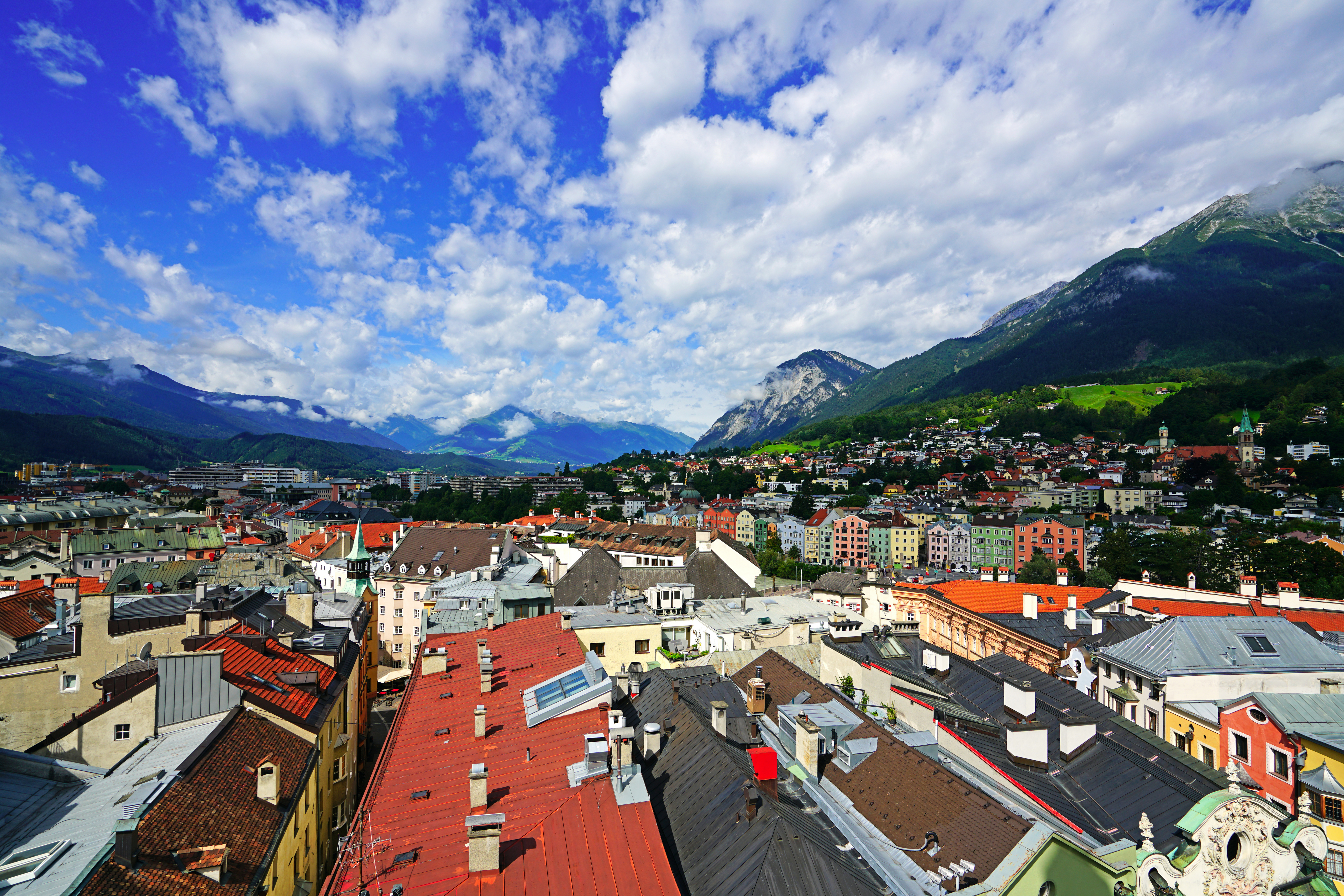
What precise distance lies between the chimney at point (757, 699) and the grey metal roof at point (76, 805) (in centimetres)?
1539

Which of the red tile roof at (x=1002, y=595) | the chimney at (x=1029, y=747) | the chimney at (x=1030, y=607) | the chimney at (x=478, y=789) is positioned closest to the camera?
the chimney at (x=478, y=789)

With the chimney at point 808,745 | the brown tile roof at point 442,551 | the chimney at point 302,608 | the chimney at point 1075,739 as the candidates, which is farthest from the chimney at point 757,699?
the brown tile roof at point 442,551

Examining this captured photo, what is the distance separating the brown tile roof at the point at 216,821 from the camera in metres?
12.2

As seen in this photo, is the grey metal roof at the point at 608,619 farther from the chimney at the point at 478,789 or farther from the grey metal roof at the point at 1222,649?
the grey metal roof at the point at 1222,649

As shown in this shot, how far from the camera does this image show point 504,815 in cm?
1208

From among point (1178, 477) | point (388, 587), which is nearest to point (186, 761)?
point (388, 587)

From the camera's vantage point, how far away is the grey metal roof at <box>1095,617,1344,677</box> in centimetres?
2705

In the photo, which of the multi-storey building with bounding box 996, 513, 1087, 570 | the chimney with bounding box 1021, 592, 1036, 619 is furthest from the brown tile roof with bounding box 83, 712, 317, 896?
the multi-storey building with bounding box 996, 513, 1087, 570

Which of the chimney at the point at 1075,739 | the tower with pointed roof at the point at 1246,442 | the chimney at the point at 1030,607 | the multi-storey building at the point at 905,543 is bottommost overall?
the multi-storey building at the point at 905,543

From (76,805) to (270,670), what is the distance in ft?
26.7

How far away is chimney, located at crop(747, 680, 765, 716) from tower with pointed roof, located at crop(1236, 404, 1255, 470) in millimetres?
179037

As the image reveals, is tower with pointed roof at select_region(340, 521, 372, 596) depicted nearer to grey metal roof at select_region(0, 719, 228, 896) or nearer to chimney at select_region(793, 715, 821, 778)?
grey metal roof at select_region(0, 719, 228, 896)

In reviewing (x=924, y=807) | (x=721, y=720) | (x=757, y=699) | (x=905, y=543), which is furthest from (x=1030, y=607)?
(x=905, y=543)

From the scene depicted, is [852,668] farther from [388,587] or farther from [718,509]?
[718,509]
